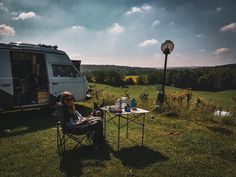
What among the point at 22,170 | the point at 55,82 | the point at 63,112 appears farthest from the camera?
the point at 55,82

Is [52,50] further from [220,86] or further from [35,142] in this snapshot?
[220,86]

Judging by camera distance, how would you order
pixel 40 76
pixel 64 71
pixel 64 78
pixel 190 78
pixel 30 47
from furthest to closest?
pixel 190 78, pixel 40 76, pixel 64 71, pixel 64 78, pixel 30 47

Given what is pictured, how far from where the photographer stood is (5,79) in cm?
691

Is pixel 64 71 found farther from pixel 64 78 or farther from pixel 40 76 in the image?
pixel 40 76

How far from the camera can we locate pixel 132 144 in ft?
17.1

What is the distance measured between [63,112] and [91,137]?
93cm

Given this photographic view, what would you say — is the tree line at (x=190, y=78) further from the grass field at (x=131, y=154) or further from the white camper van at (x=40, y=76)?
the grass field at (x=131, y=154)

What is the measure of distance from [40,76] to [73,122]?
517 cm

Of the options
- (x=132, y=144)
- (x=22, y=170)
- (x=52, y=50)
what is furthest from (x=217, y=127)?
(x=52, y=50)

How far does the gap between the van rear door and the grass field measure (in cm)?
79

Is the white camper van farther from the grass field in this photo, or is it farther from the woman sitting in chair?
the woman sitting in chair

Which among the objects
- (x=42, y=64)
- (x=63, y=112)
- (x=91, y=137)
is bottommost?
(x=91, y=137)

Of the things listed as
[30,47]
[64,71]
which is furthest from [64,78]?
[30,47]

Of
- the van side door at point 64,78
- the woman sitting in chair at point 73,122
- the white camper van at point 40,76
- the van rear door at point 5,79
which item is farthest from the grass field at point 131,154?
the van side door at point 64,78
